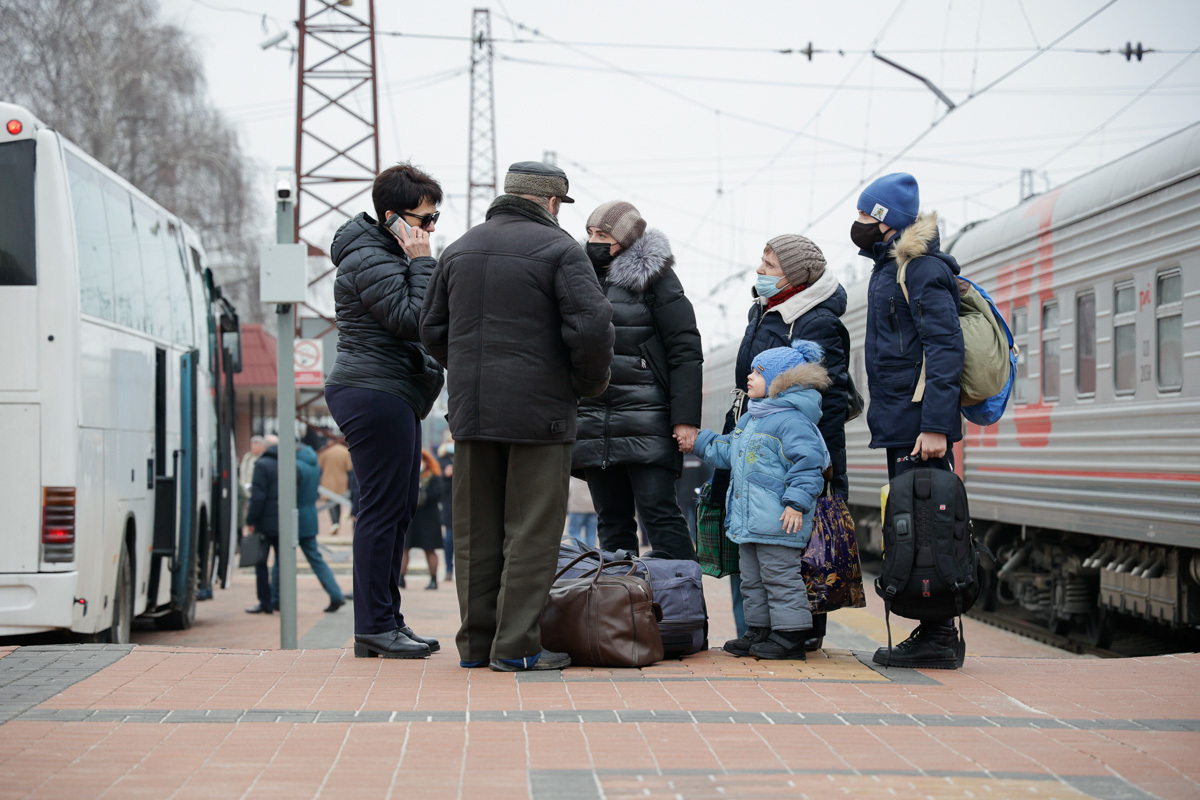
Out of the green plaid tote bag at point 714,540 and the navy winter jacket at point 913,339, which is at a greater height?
the navy winter jacket at point 913,339

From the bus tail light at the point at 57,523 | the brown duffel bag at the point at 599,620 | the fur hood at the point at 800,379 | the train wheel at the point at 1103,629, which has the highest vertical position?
the fur hood at the point at 800,379

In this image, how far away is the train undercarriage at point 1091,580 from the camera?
9102mm

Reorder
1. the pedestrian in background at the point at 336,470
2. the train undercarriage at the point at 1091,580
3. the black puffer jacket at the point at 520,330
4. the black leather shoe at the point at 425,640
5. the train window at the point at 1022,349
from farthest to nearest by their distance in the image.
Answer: the pedestrian in background at the point at 336,470
the train window at the point at 1022,349
the train undercarriage at the point at 1091,580
the black leather shoe at the point at 425,640
the black puffer jacket at the point at 520,330

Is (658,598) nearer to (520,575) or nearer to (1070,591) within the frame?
(520,575)

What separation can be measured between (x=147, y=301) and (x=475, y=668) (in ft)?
17.3

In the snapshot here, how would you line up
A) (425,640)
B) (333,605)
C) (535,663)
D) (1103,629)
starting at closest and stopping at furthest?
(535,663), (425,640), (1103,629), (333,605)

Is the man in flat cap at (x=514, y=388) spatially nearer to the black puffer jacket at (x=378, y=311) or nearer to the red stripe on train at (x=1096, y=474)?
the black puffer jacket at (x=378, y=311)

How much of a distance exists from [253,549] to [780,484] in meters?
8.17

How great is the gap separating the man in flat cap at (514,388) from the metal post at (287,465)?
12.1 feet

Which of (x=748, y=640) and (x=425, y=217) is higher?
(x=425, y=217)

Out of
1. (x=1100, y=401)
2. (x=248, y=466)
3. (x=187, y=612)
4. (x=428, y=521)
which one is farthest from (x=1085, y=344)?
(x=248, y=466)

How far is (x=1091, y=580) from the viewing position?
11.1m

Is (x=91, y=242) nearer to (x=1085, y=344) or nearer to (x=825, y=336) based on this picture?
(x=825, y=336)

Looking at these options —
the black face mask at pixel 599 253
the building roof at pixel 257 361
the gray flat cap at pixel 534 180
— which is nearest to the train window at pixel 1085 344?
the black face mask at pixel 599 253
